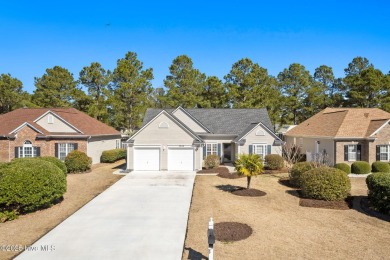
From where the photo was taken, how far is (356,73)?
4922 centimetres

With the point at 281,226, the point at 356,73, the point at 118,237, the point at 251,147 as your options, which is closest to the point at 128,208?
the point at 118,237

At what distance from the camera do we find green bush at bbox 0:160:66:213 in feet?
43.5

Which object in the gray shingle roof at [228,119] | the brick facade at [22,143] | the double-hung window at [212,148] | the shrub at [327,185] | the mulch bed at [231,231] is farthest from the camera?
the gray shingle roof at [228,119]

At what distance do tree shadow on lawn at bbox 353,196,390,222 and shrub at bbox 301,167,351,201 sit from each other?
77 centimetres

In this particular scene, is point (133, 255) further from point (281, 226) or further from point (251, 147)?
point (251, 147)

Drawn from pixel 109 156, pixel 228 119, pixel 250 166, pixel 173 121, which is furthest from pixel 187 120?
pixel 250 166

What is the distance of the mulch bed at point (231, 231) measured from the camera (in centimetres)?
1044

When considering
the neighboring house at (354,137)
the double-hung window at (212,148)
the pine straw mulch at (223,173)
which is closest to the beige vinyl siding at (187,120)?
the double-hung window at (212,148)

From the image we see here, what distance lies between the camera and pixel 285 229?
37.7 feet

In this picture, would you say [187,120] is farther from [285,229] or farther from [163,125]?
[285,229]

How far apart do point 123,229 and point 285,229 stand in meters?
6.33

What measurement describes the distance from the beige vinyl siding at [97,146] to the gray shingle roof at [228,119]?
5.38 meters

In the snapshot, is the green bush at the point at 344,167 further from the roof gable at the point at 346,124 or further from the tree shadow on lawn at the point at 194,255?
the tree shadow on lawn at the point at 194,255

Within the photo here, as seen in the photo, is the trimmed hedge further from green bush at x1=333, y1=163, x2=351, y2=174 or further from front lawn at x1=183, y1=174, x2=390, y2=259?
green bush at x1=333, y1=163, x2=351, y2=174
